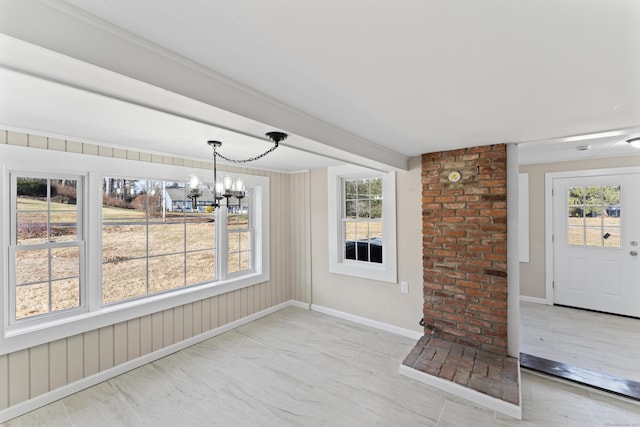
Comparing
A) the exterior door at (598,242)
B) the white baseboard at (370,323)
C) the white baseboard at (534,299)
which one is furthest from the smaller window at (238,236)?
the exterior door at (598,242)

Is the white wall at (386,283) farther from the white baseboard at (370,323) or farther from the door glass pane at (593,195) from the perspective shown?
the door glass pane at (593,195)

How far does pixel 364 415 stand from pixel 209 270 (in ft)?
8.53

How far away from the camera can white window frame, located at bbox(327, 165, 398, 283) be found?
12.1ft

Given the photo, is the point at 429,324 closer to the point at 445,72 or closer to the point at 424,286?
the point at 424,286

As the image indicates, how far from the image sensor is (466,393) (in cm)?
236

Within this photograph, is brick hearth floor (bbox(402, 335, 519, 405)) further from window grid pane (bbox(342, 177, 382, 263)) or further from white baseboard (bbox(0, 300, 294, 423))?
white baseboard (bbox(0, 300, 294, 423))

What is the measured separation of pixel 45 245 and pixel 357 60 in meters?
3.06

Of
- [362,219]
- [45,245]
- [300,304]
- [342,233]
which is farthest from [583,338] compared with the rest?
[45,245]

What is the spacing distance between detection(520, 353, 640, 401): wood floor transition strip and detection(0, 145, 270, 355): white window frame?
3.65m

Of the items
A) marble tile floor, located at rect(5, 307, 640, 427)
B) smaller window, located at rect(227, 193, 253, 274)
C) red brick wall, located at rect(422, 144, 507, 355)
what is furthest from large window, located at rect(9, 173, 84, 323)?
red brick wall, located at rect(422, 144, 507, 355)

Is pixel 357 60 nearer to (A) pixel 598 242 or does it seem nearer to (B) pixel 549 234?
(B) pixel 549 234

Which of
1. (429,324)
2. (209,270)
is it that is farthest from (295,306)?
(429,324)

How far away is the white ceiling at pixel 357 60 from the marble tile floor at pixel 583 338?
7.60 feet

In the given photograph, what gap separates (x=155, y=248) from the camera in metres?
3.27
